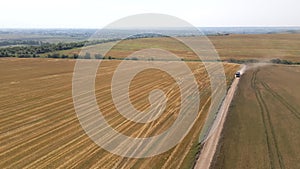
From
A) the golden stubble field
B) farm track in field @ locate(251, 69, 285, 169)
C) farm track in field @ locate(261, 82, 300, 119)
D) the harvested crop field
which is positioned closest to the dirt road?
the harvested crop field

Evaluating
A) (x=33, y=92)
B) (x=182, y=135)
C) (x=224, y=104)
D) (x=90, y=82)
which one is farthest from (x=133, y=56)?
→ (x=182, y=135)

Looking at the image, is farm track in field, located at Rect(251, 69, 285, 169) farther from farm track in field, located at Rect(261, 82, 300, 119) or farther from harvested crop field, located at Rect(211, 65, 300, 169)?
farm track in field, located at Rect(261, 82, 300, 119)

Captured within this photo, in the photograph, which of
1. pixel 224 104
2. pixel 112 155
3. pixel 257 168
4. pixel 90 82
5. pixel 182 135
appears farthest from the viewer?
pixel 90 82

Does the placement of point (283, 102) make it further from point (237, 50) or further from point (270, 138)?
point (237, 50)

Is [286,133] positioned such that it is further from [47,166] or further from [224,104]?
[47,166]

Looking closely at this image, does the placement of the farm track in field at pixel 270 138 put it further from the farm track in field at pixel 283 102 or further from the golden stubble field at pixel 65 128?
the golden stubble field at pixel 65 128

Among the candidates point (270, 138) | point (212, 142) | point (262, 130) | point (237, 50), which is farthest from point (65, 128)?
point (237, 50)
